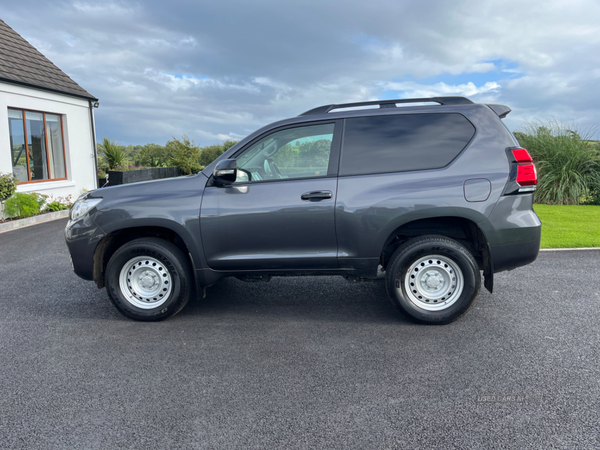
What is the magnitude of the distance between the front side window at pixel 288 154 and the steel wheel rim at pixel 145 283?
1.26 meters

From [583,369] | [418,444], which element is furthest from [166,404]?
[583,369]

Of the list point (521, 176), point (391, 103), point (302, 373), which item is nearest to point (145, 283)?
point (302, 373)

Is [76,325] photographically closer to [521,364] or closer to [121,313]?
[121,313]

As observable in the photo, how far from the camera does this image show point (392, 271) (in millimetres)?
4293

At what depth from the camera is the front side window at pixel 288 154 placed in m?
4.43

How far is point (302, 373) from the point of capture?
3.40 meters

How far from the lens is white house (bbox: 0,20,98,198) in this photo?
43.7 ft

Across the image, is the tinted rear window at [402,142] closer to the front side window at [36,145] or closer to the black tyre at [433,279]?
the black tyre at [433,279]

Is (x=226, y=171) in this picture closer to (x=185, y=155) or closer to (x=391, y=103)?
(x=391, y=103)

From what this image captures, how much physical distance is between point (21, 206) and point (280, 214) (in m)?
10.3

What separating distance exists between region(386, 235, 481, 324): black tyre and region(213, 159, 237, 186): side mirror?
5.55ft

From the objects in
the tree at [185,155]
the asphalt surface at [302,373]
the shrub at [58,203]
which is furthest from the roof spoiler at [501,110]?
the tree at [185,155]

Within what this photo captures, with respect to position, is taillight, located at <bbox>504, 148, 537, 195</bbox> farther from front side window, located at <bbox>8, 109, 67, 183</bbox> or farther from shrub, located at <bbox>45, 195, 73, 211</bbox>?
front side window, located at <bbox>8, 109, 67, 183</bbox>

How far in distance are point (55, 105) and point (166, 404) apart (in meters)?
15.0
